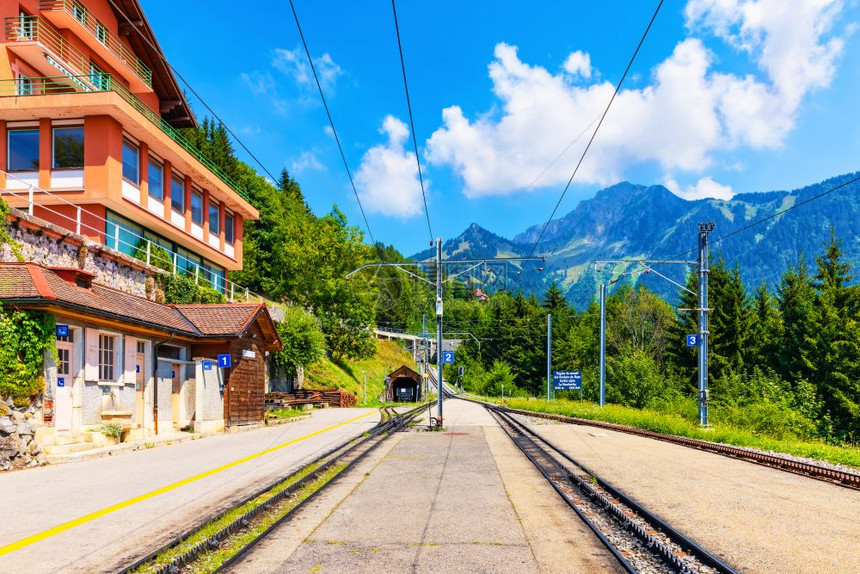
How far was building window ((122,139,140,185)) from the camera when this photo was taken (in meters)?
27.9

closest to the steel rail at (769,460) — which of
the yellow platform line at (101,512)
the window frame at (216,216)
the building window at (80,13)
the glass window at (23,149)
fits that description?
the yellow platform line at (101,512)

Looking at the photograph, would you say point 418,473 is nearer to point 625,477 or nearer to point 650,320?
point 625,477

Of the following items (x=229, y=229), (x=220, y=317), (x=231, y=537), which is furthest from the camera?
(x=229, y=229)

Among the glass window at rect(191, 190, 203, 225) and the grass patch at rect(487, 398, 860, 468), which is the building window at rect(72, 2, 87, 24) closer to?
the glass window at rect(191, 190, 203, 225)

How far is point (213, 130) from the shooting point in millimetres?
94062

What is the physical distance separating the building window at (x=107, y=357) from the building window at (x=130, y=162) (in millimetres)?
11602

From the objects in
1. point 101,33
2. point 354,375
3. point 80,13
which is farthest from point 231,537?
point 354,375

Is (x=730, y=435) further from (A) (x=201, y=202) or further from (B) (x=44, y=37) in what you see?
(B) (x=44, y=37)

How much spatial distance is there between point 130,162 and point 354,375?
46065 mm

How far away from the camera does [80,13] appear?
95.0 feet

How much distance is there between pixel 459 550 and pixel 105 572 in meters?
3.43

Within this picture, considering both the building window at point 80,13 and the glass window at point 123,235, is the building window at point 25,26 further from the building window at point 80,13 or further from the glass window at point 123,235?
the glass window at point 123,235

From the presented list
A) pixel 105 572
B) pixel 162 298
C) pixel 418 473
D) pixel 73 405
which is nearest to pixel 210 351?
pixel 162 298

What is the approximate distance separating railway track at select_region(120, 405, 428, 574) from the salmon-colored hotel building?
14.9m
